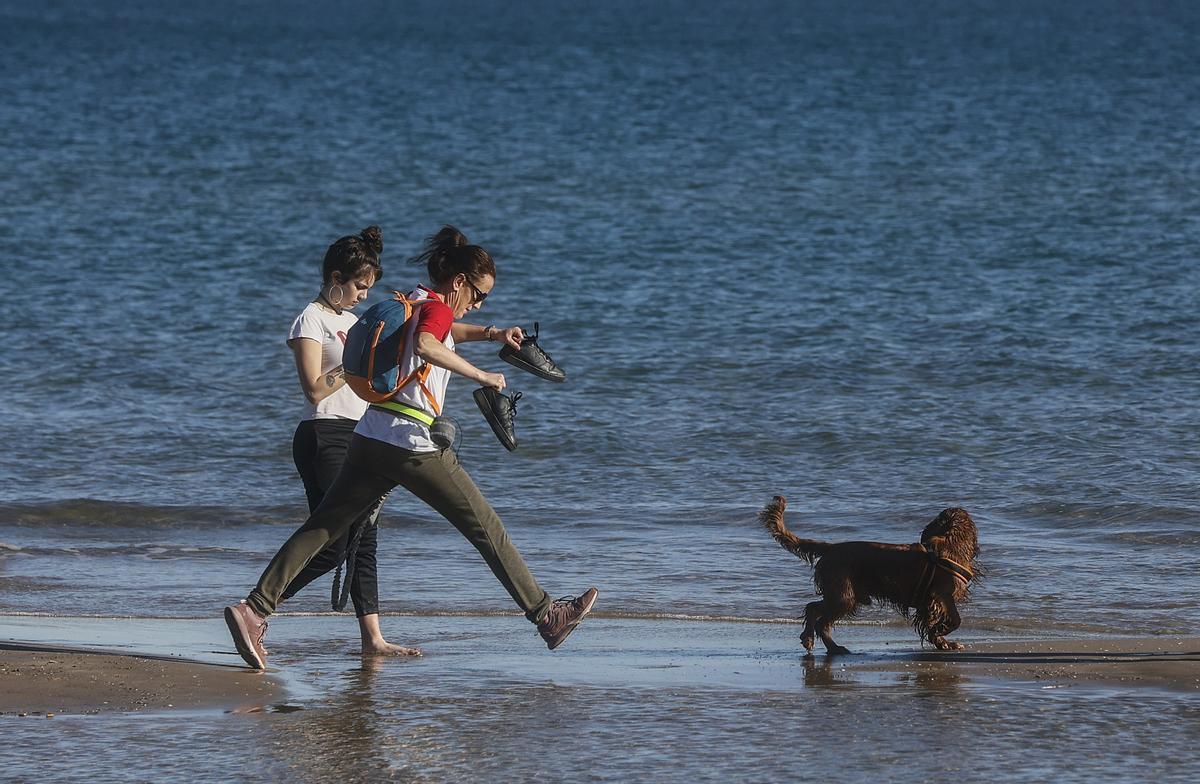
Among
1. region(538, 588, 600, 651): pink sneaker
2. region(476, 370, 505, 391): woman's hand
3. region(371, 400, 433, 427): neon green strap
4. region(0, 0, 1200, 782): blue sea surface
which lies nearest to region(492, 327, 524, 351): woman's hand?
region(476, 370, 505, 391): woman's hand

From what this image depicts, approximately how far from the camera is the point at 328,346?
20.3 ft

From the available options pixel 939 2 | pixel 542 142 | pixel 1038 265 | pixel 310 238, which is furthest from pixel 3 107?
pixel 939 2

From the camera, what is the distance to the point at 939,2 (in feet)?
263

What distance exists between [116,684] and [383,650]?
1084mm

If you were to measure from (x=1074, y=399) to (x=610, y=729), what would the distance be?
8.69 meters

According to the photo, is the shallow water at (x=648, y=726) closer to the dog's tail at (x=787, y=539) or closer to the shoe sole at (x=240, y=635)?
the shoe sole at (x=240, y=635)

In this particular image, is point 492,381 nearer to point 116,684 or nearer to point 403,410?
point 403,410

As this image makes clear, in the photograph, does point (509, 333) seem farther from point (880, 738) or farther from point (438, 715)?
point (880, 738)

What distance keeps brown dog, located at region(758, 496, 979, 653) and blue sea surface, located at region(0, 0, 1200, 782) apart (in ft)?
1.44

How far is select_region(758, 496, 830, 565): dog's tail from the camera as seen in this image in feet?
21.0

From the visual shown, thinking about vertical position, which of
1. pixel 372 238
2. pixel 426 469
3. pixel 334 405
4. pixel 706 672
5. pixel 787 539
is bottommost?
pixel 706 672

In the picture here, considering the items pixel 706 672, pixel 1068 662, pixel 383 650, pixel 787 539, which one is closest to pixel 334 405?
pixel 383 650

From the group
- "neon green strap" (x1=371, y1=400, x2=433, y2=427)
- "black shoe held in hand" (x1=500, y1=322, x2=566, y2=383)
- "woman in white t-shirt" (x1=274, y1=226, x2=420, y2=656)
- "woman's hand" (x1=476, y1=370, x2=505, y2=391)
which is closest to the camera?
"woman's hand" (x1=476, y1=370, x2=505, y2=391)

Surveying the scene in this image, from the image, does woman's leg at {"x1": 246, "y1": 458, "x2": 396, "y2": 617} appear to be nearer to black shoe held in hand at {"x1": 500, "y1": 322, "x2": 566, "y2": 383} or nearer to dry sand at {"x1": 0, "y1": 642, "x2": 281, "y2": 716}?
dry sand at {"x1": 0, "y1": 642, "x2": 281, "y2": 716}
